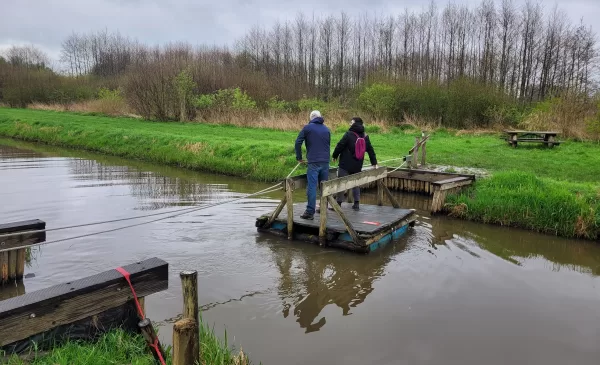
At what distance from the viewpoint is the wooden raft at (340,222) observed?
27.3 feet

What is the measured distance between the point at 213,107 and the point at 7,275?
26.1 meters

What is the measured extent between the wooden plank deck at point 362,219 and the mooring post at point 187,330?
5.06 m

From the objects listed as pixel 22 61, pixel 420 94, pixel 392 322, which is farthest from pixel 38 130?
pixel 22 61

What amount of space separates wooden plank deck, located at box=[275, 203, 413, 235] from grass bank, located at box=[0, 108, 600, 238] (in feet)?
7.77

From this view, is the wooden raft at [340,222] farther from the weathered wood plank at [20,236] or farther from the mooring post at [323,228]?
the weathered wood plank at [20,236]

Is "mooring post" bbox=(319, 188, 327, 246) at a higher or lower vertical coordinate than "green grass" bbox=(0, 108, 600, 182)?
lower

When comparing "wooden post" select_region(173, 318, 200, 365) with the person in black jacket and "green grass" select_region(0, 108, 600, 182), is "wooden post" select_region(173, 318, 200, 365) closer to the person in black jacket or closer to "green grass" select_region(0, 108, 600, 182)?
the person in black jacket

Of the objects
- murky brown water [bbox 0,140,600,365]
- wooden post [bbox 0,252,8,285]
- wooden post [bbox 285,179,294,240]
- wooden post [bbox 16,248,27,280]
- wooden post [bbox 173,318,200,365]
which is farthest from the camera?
wooden post [bbox 285,179,294,240]

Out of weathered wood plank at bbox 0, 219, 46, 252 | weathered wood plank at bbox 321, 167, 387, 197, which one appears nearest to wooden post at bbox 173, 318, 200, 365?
weathered wood plank at bbox 0, 219, 46, 252

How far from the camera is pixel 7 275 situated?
20.6 feet

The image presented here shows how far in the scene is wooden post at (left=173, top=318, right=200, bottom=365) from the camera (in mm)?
3525

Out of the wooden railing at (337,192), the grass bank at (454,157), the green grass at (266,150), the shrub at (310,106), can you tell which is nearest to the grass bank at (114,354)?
the wooden railing at (337,192)

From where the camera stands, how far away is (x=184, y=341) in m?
3.55

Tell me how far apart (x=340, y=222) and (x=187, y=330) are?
19.0 ft
